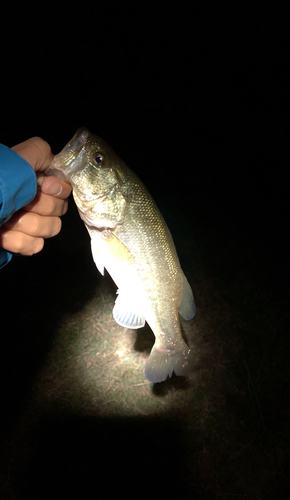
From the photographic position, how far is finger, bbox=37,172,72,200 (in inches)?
55.0

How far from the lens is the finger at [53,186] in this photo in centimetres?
140

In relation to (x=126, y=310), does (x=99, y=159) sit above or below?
above

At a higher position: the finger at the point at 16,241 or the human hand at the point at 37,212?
the human hand at the point at 37,212

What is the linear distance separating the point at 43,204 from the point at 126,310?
802 mm

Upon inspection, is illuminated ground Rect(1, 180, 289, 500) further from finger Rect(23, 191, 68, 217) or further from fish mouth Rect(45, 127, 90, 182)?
fish mouth Rect(45, 127, 90, 182)

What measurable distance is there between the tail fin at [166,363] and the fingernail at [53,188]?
3.69 ft

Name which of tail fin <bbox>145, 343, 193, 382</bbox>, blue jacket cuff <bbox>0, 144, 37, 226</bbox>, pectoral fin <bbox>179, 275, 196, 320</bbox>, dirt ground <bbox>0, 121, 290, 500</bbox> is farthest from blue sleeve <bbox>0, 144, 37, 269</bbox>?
dirt ground <bbox>0, 121, 290, 500</bbox>

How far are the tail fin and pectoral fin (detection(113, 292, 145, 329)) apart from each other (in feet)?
0.83

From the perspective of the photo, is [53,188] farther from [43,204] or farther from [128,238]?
[128,238]

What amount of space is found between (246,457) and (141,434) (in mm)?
1225

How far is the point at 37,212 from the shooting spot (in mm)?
1491

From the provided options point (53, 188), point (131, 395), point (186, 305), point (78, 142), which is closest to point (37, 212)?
point (53, 188)

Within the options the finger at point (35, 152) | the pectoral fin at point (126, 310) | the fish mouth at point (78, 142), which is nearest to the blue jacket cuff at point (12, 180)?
the finger at point (35, 152)

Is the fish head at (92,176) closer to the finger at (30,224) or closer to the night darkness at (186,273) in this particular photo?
the finger at (30,224)
